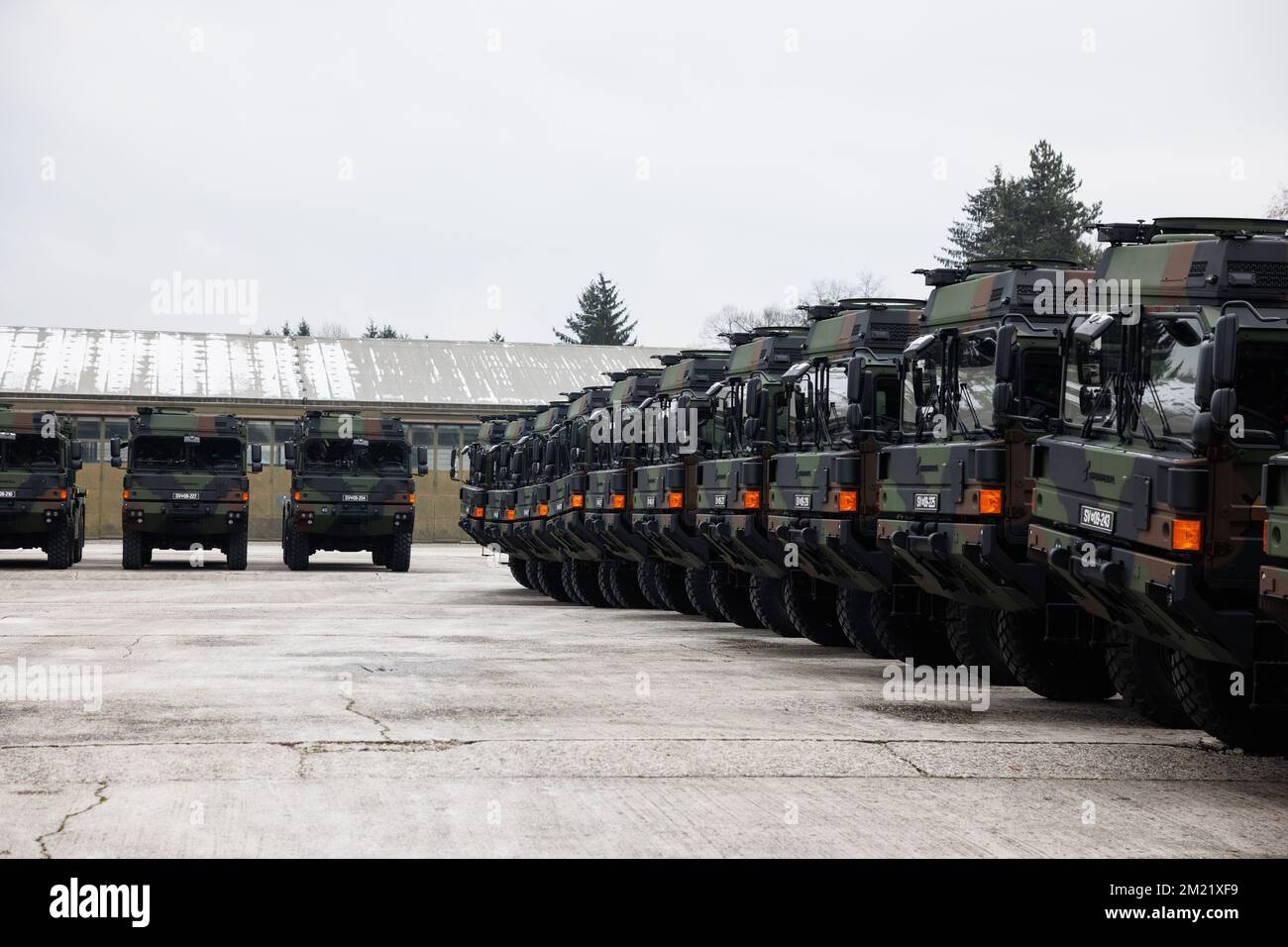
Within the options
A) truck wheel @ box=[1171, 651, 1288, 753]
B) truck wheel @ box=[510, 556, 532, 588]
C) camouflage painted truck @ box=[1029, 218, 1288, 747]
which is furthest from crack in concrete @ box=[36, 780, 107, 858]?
truck wheel @ box=[510, 556, 532, 588]

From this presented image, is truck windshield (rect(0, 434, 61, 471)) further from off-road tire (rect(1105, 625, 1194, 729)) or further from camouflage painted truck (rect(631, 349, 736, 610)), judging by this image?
off-road tire (rect(1105, 625, 1194, 729))

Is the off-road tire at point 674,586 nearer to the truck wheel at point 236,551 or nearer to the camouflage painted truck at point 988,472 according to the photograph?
the camouflage painted truck at point 988,472

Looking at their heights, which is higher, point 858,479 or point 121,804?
point 858,479

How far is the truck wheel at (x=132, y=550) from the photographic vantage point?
35.1 m

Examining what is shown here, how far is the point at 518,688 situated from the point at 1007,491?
374cm

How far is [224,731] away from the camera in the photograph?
1061cm

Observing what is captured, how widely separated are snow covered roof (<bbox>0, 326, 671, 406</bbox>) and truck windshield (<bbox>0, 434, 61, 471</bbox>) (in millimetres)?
24445

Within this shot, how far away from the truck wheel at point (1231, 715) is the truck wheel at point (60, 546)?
28.1 metres

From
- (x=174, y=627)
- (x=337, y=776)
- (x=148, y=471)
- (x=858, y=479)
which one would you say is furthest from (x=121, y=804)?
(x=148, y=471)

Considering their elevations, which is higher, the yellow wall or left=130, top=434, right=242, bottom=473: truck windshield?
left=130, top=434, right=242, bottom=473: truck windshield

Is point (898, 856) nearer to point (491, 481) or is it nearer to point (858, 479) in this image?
point (858, 479)

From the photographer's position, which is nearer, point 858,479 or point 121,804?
point 121,804

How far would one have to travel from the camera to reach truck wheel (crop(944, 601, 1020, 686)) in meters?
13.7

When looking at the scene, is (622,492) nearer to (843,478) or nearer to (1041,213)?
(843,478)
